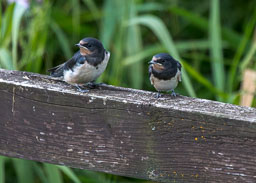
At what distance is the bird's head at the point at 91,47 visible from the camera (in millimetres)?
2205

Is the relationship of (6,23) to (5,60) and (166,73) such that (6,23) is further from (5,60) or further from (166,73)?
(166,73)

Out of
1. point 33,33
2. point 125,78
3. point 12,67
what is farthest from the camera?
point 125,78

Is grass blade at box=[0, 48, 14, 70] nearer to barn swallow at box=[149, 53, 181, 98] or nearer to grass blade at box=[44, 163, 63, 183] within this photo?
grass blade at box=[44, 163, 63, 183]

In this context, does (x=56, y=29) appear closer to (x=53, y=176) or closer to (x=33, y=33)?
(x=33, y=33)

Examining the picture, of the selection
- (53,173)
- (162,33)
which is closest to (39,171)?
(53,173)

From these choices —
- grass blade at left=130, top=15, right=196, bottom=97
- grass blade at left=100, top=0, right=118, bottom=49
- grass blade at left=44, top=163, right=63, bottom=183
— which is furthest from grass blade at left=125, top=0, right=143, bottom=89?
grass blade at left=44, top=163, right=63, bottom=183

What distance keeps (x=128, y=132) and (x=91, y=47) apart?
81cm

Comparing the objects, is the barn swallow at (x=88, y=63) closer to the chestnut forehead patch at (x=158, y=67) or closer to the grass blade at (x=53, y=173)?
the chestnut forehead patch at (x=158, y=67)

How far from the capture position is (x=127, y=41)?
3500mm

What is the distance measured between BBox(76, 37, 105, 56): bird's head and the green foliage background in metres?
0.48

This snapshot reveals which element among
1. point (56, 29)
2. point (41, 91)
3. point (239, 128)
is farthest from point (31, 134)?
point (56, 29)

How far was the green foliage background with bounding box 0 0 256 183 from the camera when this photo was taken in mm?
2732

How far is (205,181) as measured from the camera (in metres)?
1.46

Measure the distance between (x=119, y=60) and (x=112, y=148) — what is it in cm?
161
